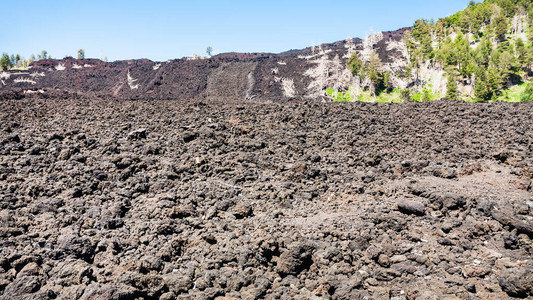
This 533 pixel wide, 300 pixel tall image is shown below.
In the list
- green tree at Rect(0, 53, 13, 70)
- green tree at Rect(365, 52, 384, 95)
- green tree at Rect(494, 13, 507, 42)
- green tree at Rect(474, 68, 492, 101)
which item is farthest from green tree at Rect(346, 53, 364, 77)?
green tree at Rect(0, 53, 13, 70)

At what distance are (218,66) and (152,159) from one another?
148 feet

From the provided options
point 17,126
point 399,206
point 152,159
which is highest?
point 17,126

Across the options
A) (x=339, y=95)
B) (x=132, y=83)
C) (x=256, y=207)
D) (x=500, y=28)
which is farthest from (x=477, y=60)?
(x=256, y=207)

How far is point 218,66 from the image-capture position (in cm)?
5191

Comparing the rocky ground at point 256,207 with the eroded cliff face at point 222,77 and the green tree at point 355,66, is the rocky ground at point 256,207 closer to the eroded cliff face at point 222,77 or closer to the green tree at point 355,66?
the eroded cliff face at point 222,77

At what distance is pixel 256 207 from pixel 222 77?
4140 centimetres

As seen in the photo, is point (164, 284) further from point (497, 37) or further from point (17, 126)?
point (497, 37)

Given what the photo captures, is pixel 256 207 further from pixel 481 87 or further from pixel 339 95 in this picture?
pixel 481 87

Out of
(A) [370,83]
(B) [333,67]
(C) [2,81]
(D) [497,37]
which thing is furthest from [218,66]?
(D) [497,37]

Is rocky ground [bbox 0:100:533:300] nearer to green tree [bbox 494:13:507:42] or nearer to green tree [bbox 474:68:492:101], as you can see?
green tree [bbox 474:68:492:101]

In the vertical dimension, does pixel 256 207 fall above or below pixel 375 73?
below

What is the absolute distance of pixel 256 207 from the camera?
7.40m

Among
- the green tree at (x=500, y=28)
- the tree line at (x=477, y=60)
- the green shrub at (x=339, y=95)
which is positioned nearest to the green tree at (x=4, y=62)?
the green shrub at (x=339, y=95)

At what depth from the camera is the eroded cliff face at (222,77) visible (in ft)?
140
